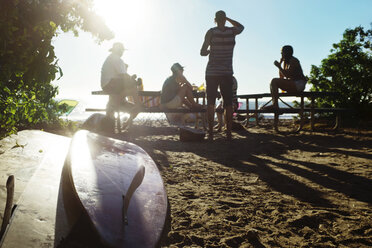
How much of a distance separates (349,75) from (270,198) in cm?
700

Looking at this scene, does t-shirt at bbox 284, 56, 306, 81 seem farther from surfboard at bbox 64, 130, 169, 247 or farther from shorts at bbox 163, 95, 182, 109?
surfboard at bbox 64, 130, 169, 247

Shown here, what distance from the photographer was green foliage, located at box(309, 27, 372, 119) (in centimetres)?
732

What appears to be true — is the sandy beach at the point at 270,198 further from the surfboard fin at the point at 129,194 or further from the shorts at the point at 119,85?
the shorts at the point at 119,85

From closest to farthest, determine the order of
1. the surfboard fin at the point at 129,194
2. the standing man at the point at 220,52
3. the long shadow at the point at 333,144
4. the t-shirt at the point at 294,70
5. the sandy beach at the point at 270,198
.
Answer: the surfboard fin at the point at 129,194 < the sandy beach at the point at 270,198 < the long shadow at the point at 333,144 < the standing man at the point at 220,52 < the t-shirt at the point at 294,70

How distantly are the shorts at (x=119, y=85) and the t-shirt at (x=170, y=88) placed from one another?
2.87 feet

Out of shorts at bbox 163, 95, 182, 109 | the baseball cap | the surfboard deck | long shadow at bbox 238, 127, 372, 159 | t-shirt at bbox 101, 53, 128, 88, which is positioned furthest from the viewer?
shorts at bbox 163, 95, 182, 109

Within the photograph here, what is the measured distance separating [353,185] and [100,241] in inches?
93.7

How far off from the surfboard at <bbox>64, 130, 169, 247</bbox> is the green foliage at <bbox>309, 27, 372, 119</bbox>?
23.8 feet

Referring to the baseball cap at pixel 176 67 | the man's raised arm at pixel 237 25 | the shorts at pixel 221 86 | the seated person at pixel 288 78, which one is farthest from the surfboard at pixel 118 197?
the baseball cap at pixel 176 67

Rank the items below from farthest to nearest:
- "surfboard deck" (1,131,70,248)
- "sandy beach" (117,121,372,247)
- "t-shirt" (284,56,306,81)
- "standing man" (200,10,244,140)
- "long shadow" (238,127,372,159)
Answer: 1. "t-shirt" (284,56,306,81)
2. "standing man" (200,10,244,140)
3. "long shadow" (238,127,372,159)
4. "sandy beach" (117,121,372,247)
5. "surfboard deck" (1,131,70,248)

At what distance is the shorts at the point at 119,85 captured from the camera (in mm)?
6492

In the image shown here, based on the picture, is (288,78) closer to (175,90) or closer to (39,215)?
(175,90)

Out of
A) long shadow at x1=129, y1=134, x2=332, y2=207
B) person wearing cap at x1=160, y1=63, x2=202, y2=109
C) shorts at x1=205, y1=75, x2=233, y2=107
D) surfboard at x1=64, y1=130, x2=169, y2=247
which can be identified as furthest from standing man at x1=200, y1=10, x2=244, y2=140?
surfboard at x1=64, y1=130, x2=169, y2=247

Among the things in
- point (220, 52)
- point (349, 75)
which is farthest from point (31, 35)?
point (349, 75)
